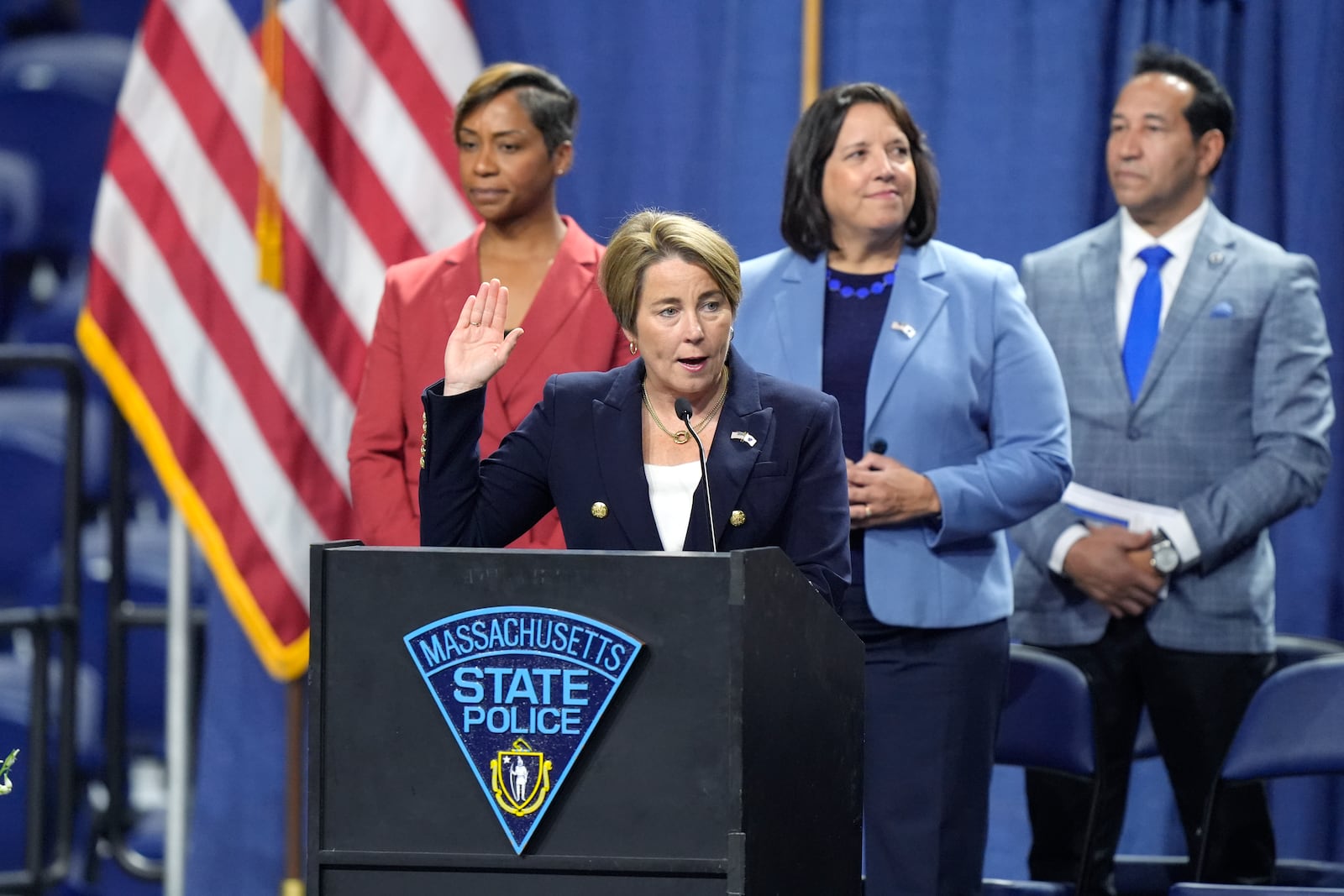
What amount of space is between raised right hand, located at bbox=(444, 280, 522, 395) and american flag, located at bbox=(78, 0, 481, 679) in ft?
6.22

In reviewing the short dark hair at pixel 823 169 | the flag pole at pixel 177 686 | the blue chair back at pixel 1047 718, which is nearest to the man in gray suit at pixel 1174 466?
the blue chair back at pixel 1047 718

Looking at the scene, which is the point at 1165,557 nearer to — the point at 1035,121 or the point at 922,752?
the point at 922,752

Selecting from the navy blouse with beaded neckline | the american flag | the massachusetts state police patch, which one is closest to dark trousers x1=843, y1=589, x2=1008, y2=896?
the navy blouse with beaded neckline

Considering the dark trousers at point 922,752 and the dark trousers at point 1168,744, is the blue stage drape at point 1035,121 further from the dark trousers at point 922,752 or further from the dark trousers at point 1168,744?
the dark trousers at point 922,752

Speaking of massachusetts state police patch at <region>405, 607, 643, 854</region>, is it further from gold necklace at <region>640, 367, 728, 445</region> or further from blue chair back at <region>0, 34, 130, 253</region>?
blue chair back at <region>0, 34, 130, 253</region>

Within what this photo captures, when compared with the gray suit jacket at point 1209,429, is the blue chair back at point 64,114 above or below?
above

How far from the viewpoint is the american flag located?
4.06m

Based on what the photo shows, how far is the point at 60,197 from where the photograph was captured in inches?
176

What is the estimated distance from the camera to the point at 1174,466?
138 inches

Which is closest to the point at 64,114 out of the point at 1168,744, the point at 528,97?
the point at 528,97

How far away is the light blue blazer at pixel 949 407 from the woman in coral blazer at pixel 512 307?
35 centimetres

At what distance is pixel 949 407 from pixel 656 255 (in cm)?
86

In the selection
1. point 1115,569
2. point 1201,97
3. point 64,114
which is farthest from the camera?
point 64,114

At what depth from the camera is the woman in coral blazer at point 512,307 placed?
10.2 ft
